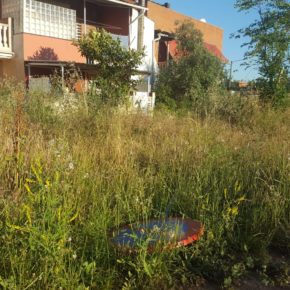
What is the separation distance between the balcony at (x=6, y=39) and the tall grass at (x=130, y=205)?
10969 mm

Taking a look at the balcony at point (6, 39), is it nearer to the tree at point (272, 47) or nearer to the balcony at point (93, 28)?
the balcony at point (93, 28)

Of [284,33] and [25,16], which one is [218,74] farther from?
[25,16]

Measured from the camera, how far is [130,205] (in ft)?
11.1

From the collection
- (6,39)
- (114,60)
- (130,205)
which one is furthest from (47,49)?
(130,205)

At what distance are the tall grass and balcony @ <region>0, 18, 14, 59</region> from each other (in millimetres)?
10969

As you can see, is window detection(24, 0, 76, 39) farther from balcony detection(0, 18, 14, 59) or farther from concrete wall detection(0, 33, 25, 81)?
balcony detection(0, 18, 14, 59)

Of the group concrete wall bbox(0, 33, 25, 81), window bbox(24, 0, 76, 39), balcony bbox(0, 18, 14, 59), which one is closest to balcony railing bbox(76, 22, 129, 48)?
window bbox(24, 0, 76, 39)

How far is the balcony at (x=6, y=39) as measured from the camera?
1525 centimetres

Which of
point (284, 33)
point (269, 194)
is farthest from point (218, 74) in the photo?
point (269, 194)

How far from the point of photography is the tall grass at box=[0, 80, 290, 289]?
8.06 feet

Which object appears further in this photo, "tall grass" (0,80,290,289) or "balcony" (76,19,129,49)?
"balcony" (76,19,129,49)

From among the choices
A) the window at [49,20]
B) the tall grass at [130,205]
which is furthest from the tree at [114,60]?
the tall grass at [130,205]

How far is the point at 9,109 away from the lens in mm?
5609

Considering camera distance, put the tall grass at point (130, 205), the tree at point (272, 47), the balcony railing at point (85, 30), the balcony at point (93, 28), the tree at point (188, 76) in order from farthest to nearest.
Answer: the tree at point (188, 76) → the balcony at point (93, 28) → the balcony railing at point (85, 30) → the tree at point (272, 47) → the tall grass at point (130, 205)
